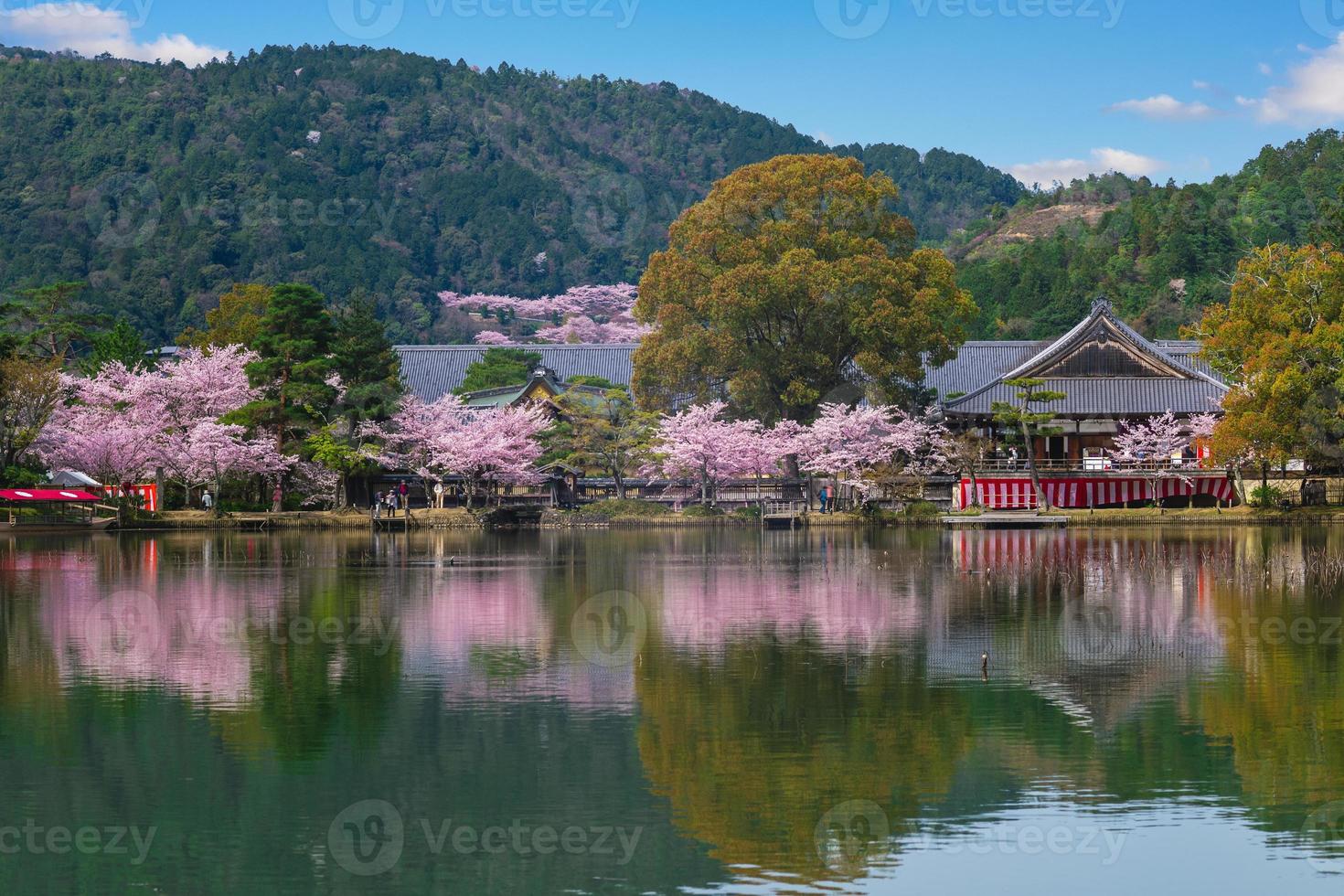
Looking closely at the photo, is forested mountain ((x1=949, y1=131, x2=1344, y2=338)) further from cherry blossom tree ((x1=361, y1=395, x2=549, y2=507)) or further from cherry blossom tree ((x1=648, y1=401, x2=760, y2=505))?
cherry blossom tree ((x1=361, y1=395, x2=549, y2=507))

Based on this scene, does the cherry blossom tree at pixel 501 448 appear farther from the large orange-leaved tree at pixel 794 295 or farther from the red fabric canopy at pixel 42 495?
the red fabric canopy at pixel 42 495

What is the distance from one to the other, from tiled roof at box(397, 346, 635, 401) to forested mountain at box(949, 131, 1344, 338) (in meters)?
19.1

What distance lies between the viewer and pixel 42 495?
48.9 metres

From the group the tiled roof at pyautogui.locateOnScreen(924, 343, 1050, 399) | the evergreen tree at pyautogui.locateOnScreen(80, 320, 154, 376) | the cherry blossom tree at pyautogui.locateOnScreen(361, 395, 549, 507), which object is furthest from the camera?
Result: the tiled roof at pyautogui.locateOnScreen(924, 343, 1050, 399)

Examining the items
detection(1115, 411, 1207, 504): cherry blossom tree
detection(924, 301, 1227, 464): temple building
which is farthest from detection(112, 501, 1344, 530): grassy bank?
detection(924, 301, 1227, 464): temple building

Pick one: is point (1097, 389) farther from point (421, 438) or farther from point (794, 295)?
point (421, 438)

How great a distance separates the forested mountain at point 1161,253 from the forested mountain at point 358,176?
3931cm

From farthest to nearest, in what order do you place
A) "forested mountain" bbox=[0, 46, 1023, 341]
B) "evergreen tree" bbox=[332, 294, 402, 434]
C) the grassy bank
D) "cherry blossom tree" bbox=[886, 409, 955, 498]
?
"forested mountain" bbox=[0, 46, 1023, 341] < "cherry blossom tree" bbox=[886, 409, 955, 498] < "evergreen tree" bbox=[332, 294, 402, 434] < the grassy bank

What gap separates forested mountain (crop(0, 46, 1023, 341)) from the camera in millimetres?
102938

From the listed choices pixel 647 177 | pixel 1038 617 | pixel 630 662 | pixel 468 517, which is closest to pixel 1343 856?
pixel 630 662

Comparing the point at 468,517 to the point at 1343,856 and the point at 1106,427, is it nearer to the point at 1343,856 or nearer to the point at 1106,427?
the point at 1106,427

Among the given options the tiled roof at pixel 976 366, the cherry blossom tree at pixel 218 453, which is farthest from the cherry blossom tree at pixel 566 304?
the cherry blossom tree at pixel 218 453

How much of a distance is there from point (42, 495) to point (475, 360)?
30.9 metres

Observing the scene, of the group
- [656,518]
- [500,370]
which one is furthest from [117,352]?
[656,518]
